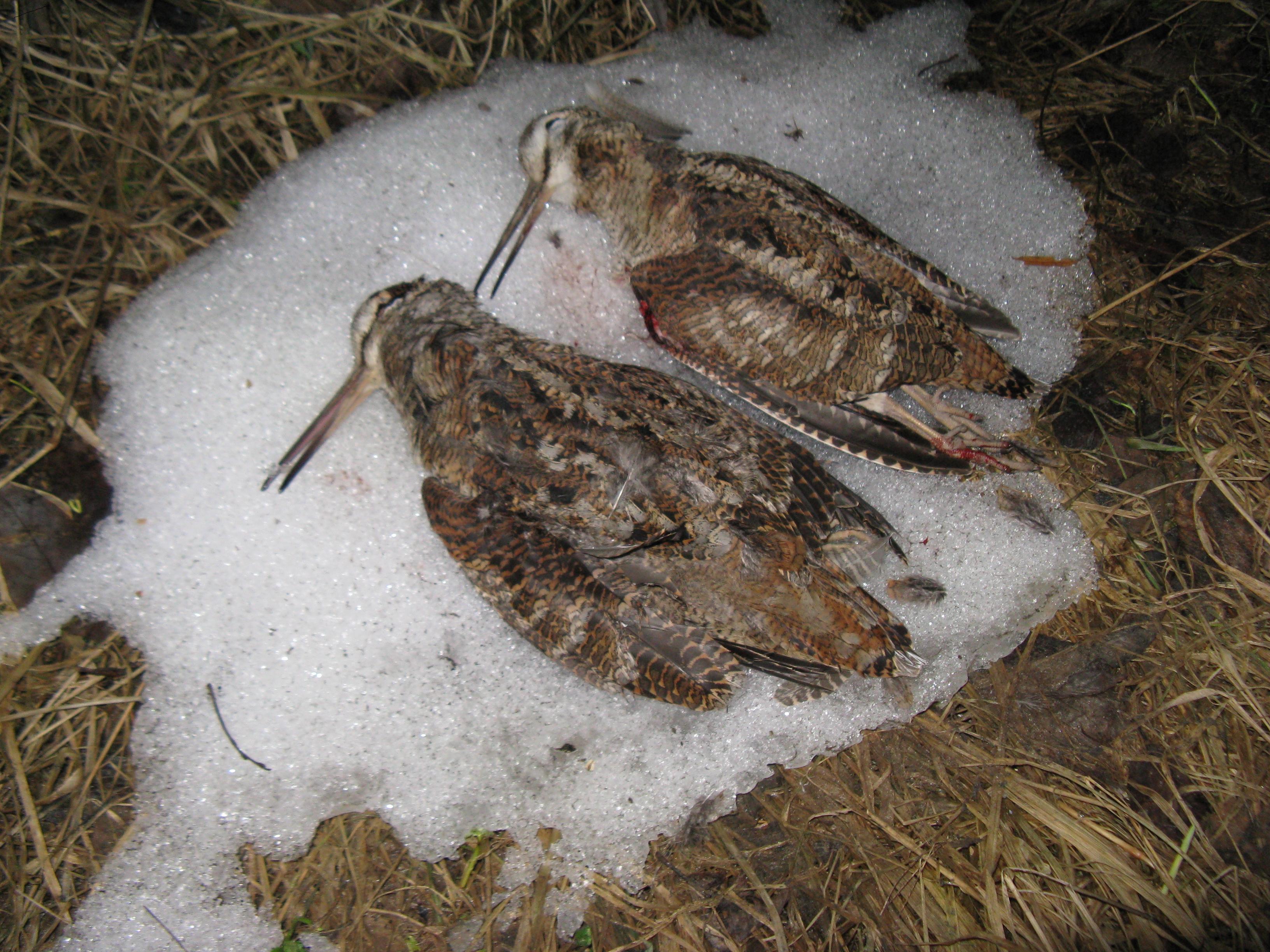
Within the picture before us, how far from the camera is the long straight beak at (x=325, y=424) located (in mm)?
1928

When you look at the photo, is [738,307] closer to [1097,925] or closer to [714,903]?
[714,903]

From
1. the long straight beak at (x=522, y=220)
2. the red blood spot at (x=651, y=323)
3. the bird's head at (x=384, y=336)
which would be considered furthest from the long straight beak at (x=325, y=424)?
the red blood spot at (x=651, y=323)

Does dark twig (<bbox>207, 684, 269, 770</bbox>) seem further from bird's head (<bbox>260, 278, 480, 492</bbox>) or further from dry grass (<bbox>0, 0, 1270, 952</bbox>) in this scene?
bird's head (<bbox>260, 278, 480, 492</bbox>)

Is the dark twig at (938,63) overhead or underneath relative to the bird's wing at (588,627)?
overhead

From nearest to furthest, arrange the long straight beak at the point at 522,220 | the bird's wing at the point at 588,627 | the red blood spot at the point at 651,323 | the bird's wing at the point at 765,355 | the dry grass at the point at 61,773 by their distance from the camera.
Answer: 1. the bird's wing at the point at 588,627
2. the dry grass at the point at 61,773
3. the bird's wing at the point at 765,355
4. the red blood spot at the point at 651,323
5. the long straight beak at the point at 522,220

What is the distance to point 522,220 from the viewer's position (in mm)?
2148

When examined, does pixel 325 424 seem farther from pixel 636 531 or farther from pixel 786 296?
pixel 786 296

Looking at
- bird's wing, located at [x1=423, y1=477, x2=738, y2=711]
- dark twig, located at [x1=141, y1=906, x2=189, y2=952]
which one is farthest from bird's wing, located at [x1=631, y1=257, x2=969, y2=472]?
dark twig, located at [x1=141, y1=906, x2=189, y2=952]

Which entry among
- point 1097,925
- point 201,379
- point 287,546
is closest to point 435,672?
point 287,546

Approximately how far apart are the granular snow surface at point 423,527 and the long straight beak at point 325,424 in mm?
94

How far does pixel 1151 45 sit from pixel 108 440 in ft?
11.4

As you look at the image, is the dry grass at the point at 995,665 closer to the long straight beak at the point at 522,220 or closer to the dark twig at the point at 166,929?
the dark twig at the point at 166,929

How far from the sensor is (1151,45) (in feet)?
7.04

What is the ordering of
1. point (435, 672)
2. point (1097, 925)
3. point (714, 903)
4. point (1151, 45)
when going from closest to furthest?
point (1097, 925)
point (714, 903)
point (435, 672)
point (1151, 45)
